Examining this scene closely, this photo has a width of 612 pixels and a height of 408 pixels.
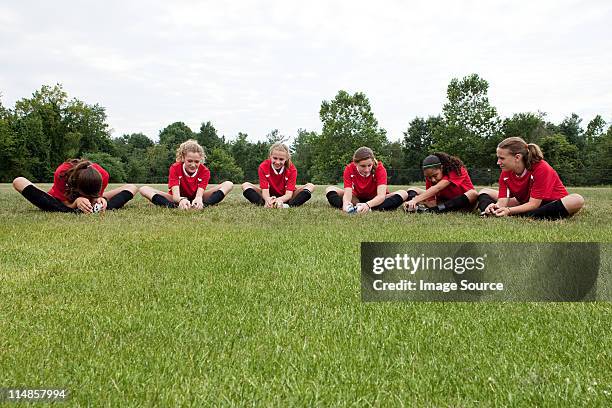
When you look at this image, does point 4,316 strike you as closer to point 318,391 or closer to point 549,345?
point 318,391

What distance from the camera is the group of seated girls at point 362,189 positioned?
6395 millimetres

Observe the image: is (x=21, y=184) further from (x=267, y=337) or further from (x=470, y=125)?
(x=470, y=125)

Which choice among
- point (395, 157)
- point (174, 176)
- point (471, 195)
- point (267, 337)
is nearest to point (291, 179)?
point (174, 176)

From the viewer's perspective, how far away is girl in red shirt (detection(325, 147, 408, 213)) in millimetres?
7629

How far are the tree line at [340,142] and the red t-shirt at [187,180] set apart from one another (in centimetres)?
3251

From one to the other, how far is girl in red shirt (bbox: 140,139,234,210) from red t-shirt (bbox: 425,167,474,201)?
380 centimetres

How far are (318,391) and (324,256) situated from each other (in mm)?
2087

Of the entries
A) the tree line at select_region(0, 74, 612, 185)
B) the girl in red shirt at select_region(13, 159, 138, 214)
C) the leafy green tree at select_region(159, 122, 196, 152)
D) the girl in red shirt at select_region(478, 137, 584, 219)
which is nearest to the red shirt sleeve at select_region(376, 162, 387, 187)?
the girl in red shirt at select_region(478, 137, 584, 219)

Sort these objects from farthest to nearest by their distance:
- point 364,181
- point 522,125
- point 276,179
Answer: point 522,125 → point 276,179 → point 364,181

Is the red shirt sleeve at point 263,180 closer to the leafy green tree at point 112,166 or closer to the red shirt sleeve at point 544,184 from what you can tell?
the red shirt sleeve at point 544,184

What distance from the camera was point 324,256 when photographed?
362 cm

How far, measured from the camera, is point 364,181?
8133 millimetres

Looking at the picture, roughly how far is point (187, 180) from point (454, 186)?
459cm

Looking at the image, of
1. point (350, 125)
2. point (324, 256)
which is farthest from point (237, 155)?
point (324, 256)
